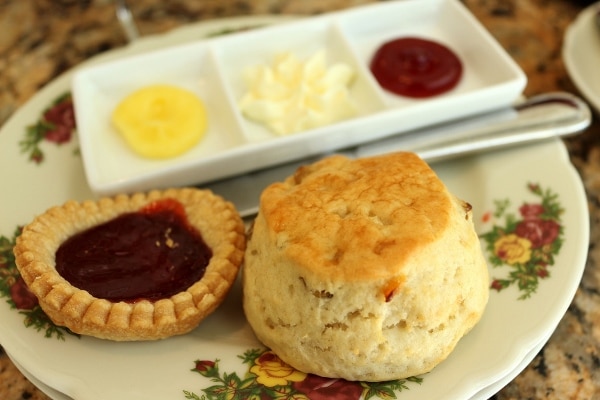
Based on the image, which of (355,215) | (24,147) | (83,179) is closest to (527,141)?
(355,215)

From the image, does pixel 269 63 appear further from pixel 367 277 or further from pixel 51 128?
pixel 367 277

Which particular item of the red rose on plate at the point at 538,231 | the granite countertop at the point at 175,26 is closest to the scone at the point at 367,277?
the red rose on plate at the point at 538,231

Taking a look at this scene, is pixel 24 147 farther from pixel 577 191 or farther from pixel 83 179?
pixel 577 191

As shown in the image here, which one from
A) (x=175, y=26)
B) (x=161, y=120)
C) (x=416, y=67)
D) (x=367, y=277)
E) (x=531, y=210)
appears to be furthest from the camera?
(x=175, y=26)

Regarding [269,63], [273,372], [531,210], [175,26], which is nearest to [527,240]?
[531,210]

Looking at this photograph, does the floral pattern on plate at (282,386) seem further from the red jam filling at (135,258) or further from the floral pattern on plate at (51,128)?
the floral pattern on plate at (51,128)

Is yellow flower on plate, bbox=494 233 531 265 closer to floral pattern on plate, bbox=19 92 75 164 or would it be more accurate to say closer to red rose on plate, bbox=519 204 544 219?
red rose on plate, bbox=519 204 544 219
